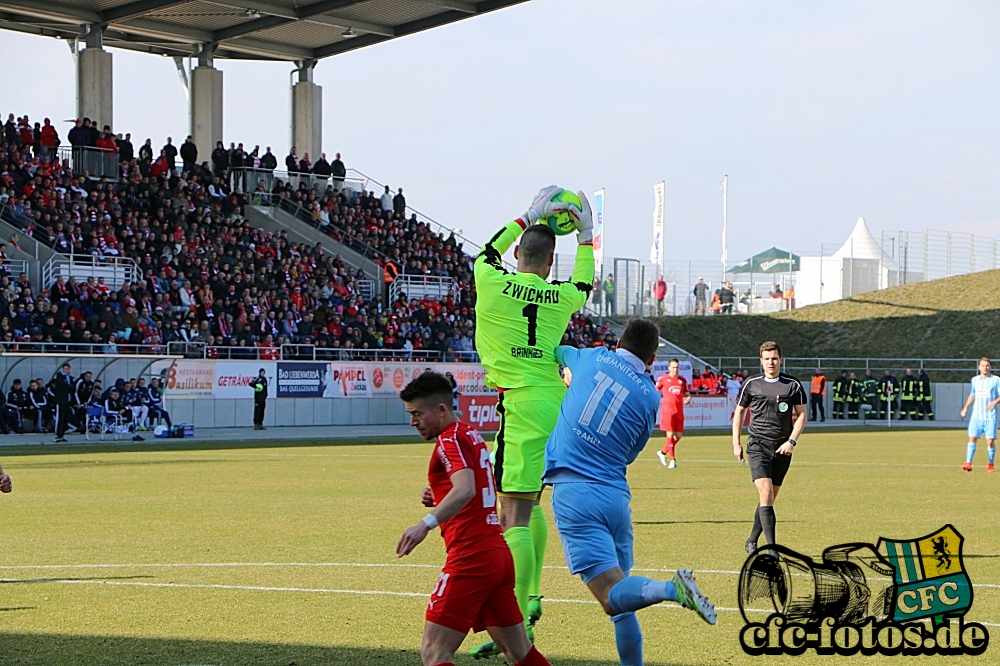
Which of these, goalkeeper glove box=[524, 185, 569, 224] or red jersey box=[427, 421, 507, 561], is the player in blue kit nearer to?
goalkeeper glove box=[524, 185, 569, 224]

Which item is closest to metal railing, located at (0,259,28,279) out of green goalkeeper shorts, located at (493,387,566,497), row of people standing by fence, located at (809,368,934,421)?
row of people standing by fence, located at (809,368,934,421)

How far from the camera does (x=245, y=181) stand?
48750 millimetres

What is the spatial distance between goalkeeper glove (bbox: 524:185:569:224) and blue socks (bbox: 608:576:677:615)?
2710 mm

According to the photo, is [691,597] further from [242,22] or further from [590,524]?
[242,22]

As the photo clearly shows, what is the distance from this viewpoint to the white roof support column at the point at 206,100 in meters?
50.4

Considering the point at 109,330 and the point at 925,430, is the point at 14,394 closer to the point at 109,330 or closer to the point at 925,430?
the point at 109,330

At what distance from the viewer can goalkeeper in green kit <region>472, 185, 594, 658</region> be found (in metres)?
7.93

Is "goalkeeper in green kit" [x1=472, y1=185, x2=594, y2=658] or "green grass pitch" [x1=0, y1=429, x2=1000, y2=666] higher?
"goalkeeper in green kit" [x1=472, y1=185, x2=594, y2=658]

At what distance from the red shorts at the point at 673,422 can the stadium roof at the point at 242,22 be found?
918 inches

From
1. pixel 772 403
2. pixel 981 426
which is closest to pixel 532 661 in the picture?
pixel 772 403

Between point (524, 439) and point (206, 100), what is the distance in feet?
148

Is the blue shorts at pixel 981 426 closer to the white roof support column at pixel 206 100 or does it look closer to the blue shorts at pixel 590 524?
the blue shorts at pixel 590 524

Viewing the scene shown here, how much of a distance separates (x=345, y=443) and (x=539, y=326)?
24.3 meters

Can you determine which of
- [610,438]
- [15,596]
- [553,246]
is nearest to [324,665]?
[610,438]
